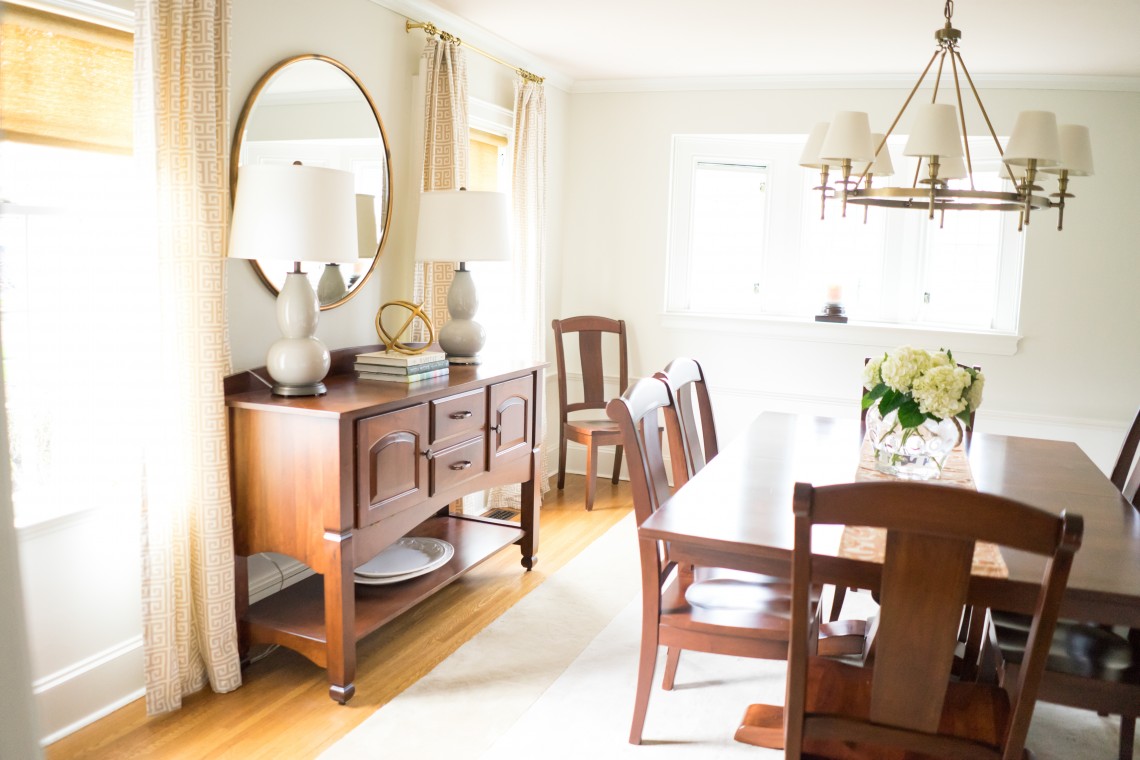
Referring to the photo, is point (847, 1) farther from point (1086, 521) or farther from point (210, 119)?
point (210, 119)

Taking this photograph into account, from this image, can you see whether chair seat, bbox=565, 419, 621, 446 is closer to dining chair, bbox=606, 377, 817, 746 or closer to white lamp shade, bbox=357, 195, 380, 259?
white lamp shade, bbox=357, 195, 380, 259

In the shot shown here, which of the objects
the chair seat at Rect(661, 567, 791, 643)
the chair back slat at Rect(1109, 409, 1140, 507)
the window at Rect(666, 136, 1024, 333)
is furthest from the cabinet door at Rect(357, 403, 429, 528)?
the window at Rect(666, 136, 1024, 333)

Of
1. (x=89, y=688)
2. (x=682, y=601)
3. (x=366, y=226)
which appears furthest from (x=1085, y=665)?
(x=366, y=226)

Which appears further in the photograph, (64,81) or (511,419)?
(511,419)

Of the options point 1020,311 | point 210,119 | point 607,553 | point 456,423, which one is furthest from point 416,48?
point 1020,311

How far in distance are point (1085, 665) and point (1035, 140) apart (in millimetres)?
1285

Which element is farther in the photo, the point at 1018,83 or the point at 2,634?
the point at 1018,83

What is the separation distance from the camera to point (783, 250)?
5.26 meters

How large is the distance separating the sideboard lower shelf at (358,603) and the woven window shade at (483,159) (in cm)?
179

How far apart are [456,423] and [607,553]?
4.10 feet

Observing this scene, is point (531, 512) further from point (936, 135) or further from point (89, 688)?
point (936, 135)

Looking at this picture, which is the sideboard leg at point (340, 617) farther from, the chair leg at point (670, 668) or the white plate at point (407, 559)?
the chair leg at point (670, 668)

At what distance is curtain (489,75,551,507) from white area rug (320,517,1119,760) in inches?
58.3

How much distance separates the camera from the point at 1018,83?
175 inches
